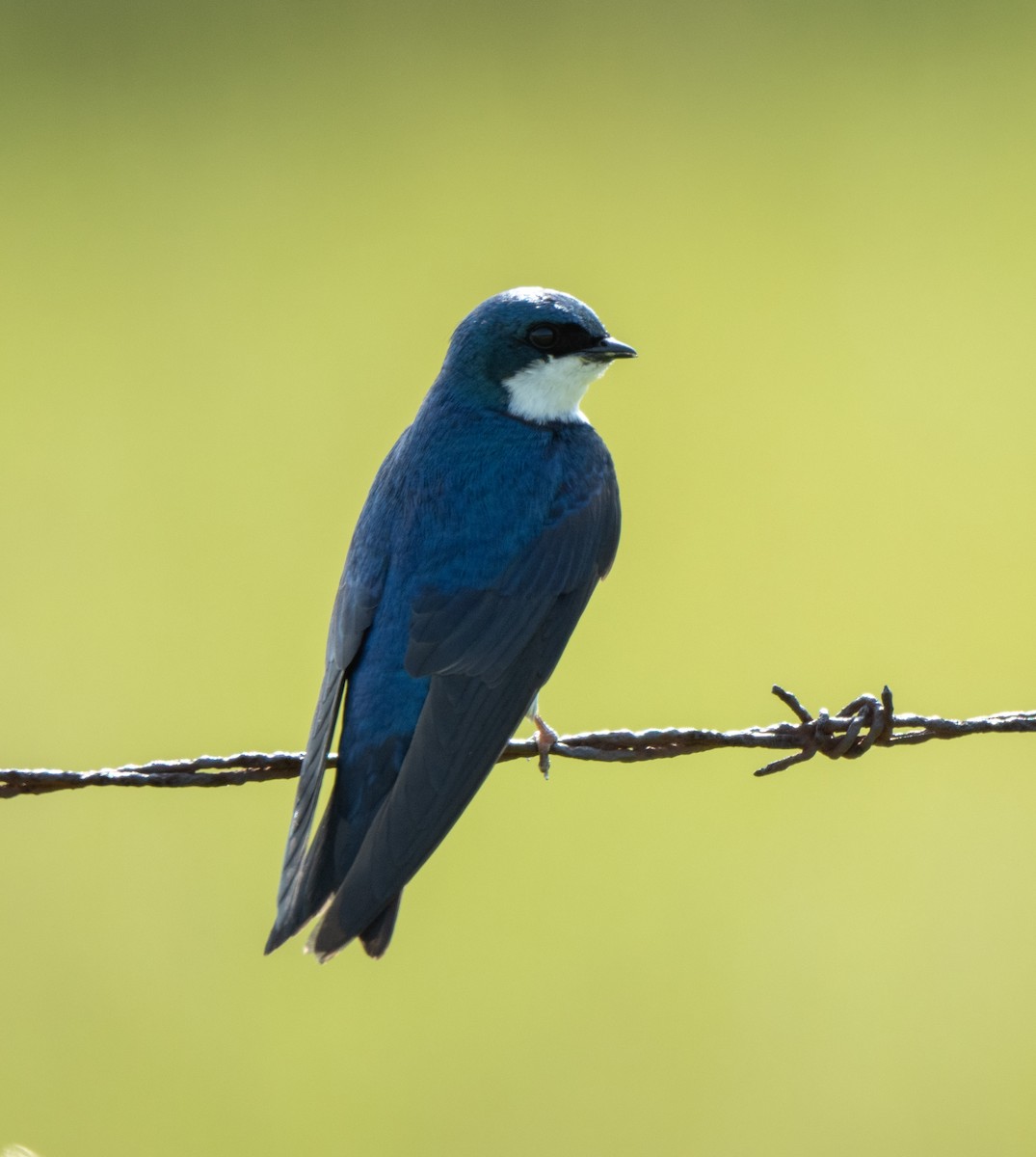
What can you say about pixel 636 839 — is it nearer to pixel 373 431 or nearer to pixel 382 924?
pixel 373 431

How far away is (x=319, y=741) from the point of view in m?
2.35

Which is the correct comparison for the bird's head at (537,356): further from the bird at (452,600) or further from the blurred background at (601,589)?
the blurred background at (601,589)

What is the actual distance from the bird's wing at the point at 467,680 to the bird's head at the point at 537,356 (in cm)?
20

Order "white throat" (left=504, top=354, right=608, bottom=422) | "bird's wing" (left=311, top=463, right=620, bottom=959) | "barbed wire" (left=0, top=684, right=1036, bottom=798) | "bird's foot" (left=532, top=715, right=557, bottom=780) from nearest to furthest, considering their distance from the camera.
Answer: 1. "barbed wire" (left=0, top=684, right=1036, bottom=798)
2. "bird's wing" (left=311, top=463, right=620, bottom=959)
3. "bird's foot" (left=532, top=715, right=557, bottom=780)
4. "white throat" (left=504, top=354, right=608, bottom=422)

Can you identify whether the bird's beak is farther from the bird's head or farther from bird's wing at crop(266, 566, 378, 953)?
bird's wing at crop(266, 566, 378, 953)

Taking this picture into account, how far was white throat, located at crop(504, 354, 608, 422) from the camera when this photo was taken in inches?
114

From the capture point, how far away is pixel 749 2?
24.1 feet

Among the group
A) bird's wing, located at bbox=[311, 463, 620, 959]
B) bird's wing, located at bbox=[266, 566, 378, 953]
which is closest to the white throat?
bird's wing, located at bbox=[311, 463, 620, 959]

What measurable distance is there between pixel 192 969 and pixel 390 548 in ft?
6.42

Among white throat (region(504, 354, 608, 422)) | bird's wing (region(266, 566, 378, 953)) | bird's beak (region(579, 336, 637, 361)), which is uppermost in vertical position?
bird's beak (region(579, 336, 637, 361))

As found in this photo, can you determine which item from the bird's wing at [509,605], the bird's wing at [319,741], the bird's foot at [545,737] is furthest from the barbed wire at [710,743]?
the bird's foot at [545,737]

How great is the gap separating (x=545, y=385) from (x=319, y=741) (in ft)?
2.90

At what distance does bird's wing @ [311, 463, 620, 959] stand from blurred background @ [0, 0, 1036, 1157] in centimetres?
164

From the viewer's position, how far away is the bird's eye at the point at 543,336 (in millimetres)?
2916
